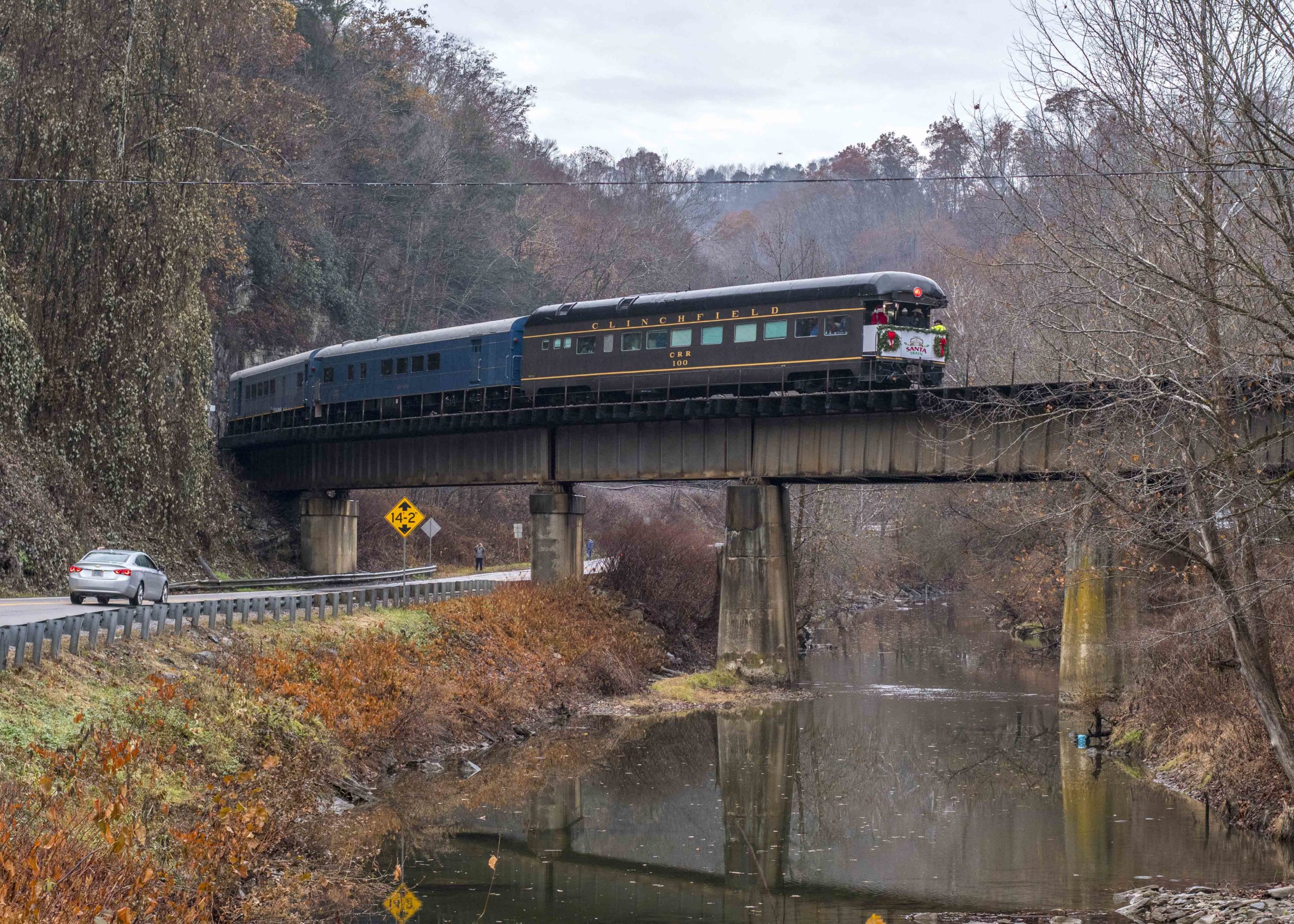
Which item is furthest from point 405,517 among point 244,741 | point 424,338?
point 244,741

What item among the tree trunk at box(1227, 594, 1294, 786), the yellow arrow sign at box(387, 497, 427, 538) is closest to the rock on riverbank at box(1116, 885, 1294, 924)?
the tree trunk at box(1227, 594, 1294, 786)

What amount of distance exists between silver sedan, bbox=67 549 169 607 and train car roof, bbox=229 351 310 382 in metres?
24.9

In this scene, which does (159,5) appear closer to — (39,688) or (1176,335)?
(39,688)

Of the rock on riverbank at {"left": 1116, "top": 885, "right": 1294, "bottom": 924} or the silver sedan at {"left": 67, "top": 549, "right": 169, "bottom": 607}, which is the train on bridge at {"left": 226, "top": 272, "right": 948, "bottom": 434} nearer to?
the silver sedan at {"left": 67, "top": 549, "right": 169, "bottom": 607}

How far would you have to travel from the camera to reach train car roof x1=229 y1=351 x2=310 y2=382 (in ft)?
180

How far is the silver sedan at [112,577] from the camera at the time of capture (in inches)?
1155

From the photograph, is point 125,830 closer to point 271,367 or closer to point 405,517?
point 405,517

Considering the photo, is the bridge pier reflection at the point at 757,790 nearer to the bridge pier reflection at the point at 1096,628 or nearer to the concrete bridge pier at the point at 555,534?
the bridge pier reflection at the point at 1096,628

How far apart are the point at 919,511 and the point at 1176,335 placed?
176ft

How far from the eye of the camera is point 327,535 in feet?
185

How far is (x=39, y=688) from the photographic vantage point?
20250 millimetres

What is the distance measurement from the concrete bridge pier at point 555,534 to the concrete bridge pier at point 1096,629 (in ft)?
54.2

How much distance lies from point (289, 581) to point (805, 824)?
24.6m

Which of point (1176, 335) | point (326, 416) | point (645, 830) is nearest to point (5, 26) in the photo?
point (326, 416)
